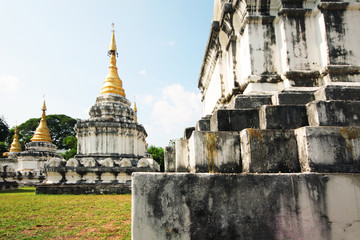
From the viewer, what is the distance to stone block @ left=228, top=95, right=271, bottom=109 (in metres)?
3.36

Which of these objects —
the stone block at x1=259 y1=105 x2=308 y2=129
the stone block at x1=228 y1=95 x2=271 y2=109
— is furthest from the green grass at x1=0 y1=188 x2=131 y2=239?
the stone block at x1=259 y1=105 x2=308 y2=129

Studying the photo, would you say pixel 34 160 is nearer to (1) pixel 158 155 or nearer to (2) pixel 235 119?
(1) pixel 158 155

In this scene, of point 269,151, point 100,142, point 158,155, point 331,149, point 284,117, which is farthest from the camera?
point 158,155

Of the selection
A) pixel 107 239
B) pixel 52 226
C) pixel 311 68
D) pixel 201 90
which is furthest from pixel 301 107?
pixel 201 90

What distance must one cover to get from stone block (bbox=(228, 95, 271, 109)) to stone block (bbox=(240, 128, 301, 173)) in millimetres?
694

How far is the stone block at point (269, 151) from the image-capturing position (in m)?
2.64

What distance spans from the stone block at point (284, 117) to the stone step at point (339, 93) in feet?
1.15

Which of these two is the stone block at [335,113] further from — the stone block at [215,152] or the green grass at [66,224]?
the green grass at [66,224]

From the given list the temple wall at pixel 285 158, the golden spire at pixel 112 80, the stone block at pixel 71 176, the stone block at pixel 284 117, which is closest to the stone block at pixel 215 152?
the temple wall at pixel 285 158

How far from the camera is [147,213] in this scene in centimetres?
241

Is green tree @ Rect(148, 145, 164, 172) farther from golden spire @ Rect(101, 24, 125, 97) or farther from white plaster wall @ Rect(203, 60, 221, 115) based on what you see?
white plaster wall @ Rect(203, 60, 221, 115)

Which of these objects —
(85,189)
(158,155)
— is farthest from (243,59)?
(158,155)

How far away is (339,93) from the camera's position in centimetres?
310

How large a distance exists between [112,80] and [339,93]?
20.5m
